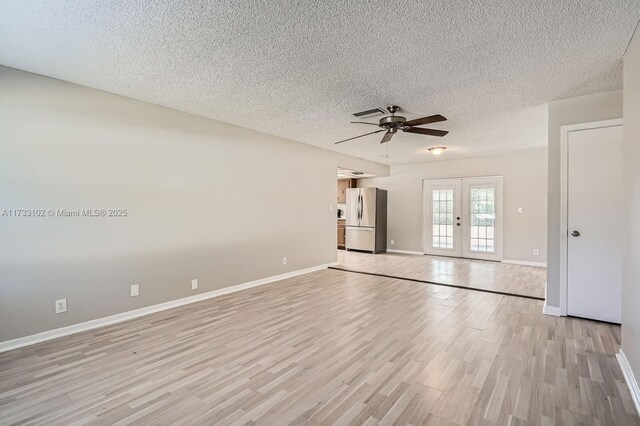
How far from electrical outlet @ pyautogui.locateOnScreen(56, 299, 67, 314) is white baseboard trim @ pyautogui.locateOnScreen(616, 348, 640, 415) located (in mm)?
4668

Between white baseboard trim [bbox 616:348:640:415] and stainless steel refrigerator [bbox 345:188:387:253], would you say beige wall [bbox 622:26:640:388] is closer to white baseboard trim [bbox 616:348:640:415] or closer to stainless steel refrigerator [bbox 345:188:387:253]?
white baseboard trim [bbox 616:348:640:415]

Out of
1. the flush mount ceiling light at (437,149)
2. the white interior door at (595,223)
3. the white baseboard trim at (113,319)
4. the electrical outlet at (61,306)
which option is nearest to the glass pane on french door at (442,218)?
the flush mount ceiling light at (437,149)

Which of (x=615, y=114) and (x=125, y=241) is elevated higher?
(x=615, y=114)

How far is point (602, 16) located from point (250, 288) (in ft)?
15.6

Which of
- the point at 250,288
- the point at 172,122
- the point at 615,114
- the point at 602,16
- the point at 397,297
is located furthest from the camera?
the point at 250,288

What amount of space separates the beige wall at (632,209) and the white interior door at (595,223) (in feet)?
3.48

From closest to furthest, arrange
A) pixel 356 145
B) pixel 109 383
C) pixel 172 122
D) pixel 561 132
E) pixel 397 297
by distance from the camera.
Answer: pixel 109 383 → pixel 561 132 → pixel 172 122 → pixel 397 297 → pixel 356 145

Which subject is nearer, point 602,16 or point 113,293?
point 602,16

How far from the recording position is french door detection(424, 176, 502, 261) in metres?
7.24

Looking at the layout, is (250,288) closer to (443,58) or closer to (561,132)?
(443,58)

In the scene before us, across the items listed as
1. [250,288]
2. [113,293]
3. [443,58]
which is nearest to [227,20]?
[443,58]

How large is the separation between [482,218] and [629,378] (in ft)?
18.2

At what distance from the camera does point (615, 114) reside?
131 inches

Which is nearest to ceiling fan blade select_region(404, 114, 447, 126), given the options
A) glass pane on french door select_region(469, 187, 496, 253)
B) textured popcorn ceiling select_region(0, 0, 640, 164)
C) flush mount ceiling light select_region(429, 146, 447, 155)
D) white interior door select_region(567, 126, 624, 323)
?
textured popcorn ceiling select_region(0, 0, 640, 164)
